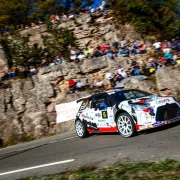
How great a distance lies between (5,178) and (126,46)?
1606 centimetres

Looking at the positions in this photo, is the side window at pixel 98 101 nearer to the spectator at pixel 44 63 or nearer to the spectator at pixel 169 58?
the spectator at pixel 169 58

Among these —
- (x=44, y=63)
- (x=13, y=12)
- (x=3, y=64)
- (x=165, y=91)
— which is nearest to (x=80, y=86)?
(x=44, y=63)

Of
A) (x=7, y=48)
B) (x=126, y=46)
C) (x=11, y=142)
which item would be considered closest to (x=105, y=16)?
(x=126, y=46)

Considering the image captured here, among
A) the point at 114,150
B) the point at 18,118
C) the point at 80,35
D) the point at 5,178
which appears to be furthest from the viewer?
the point at 80,35

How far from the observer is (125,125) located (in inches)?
379

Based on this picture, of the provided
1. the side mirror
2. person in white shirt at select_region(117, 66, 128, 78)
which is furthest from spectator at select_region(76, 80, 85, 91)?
the side mirror

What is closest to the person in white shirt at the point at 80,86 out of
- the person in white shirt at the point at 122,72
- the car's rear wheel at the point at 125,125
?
the person in white shirt at the point at 122,72

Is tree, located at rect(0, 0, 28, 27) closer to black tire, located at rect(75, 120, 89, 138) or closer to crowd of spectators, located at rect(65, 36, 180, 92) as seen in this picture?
crowd of spectators, located at rect(65, 36, 180, 92)

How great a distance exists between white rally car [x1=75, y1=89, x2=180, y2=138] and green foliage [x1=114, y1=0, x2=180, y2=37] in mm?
15071

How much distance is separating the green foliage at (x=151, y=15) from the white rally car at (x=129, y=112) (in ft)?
49.4

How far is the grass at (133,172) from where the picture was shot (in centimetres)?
508

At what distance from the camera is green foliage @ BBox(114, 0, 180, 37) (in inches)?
986

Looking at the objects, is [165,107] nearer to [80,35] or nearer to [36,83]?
[36,83]

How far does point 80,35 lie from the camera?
27.5 metres
